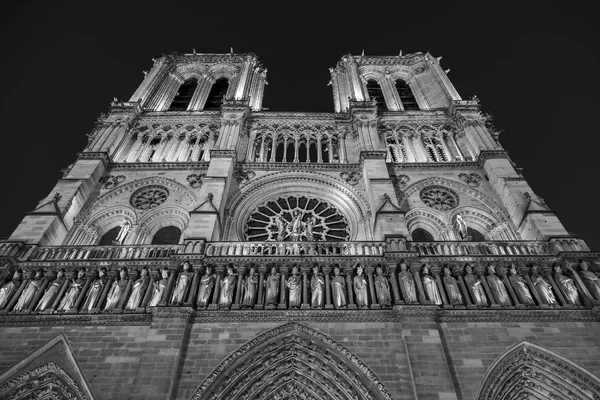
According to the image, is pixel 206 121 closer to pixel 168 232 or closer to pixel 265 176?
pixel 265 176

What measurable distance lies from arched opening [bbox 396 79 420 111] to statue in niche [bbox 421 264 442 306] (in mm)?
13129

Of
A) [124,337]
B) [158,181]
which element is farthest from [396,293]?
[158,181]

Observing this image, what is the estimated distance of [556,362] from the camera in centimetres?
1014

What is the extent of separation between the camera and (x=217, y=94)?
83.5 ft

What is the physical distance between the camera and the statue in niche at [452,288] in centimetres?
1122

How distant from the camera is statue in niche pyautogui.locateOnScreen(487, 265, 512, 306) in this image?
36.9 feet

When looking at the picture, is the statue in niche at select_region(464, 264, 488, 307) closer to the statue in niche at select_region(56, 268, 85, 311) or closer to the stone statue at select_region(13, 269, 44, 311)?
the statue in niche at select_region(56, 268, 85, 311)

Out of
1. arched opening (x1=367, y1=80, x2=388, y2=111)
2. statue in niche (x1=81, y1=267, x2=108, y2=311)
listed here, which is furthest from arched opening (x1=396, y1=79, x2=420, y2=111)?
statue in niche (x1=81, y1=267, x2=108, y2=311)

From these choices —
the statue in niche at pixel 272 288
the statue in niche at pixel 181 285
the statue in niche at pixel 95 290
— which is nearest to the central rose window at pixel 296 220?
the statue in niche at pixel 272 288

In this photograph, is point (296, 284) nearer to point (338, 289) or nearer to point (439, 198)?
point (338, 289)

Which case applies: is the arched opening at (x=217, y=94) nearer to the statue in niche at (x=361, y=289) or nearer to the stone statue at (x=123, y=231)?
the stone statue at (x=123, y=231)

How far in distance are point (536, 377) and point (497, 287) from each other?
228 centimetres

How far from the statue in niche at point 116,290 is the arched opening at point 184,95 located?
42.4ft

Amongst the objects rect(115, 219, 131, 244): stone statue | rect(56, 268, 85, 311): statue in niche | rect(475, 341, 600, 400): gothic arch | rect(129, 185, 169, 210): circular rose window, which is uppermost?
rect(129, 185, 169, 210): circular rose window
